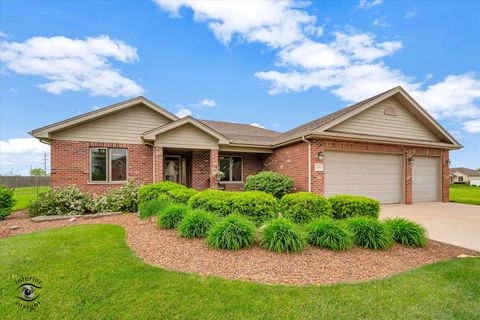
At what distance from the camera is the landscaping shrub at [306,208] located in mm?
6000

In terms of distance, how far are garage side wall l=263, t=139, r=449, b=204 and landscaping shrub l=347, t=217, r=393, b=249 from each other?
501 centimetres

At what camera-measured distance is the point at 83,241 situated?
477 cm

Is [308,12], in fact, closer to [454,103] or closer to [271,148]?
[271,148]

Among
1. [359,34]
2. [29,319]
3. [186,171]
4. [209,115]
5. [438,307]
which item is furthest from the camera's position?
[209,115]

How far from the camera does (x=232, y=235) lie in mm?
4398

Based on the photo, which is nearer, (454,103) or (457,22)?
(457,22)

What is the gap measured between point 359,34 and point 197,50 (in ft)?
26.5

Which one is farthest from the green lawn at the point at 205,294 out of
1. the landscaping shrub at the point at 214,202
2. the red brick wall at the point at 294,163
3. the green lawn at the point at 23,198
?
the green lawn at the point at 23,198

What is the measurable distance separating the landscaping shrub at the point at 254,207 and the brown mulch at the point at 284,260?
127 centimetres

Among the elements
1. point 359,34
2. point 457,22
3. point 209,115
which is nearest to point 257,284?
point 359,34

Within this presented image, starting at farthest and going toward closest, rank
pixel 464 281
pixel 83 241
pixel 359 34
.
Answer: pixel 359 34 < pixel 83 241 < pixel 464 281

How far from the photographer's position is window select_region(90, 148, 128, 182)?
1030 centimetres

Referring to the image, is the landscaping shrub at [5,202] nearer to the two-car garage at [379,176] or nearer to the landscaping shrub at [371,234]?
the landscaping shrub at [371,234]

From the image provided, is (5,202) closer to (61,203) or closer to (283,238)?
(61,203)
